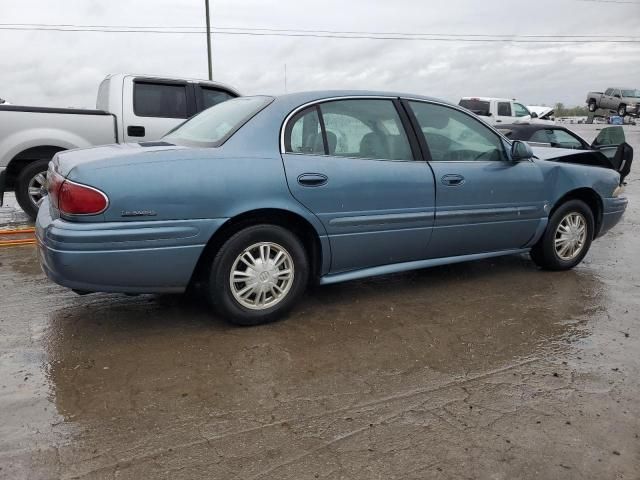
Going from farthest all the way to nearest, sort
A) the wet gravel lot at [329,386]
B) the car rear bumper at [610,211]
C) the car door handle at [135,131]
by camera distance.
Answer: the car door handle at [135,131] < the car rear bumper at [610,211] < the wet gravel lot at [329,386]

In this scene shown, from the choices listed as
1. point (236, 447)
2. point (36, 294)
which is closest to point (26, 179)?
point (36, 294)

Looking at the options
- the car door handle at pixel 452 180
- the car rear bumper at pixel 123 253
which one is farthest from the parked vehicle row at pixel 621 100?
the car rear bumper at pixel 123 253

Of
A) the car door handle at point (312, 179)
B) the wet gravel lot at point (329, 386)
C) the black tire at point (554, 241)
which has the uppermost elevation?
the car door handle at point (312, 179)

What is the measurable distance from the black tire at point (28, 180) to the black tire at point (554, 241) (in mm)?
5539

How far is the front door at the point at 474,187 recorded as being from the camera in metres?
4.27

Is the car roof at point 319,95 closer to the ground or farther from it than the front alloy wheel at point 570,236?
farther from it

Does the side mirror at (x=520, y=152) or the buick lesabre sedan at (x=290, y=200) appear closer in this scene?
the buick lesabre sedan at (x=290, y=200)

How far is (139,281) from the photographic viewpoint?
10.8ft

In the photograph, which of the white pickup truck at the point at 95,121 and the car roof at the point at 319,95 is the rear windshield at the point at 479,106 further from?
the car roof at the point at 319,95

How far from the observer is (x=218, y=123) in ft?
13.1

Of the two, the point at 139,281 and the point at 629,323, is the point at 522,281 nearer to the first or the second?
the point at 629,323

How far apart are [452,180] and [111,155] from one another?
2436mm

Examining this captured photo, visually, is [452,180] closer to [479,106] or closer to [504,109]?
[479,106]

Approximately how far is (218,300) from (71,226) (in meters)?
0.96
